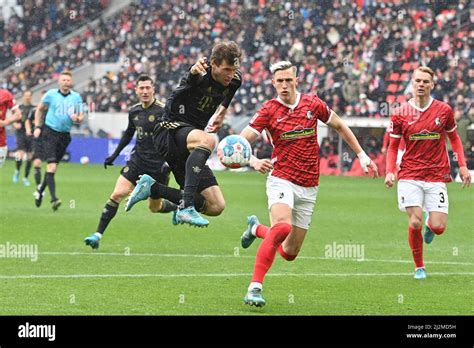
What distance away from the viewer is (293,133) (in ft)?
33.9

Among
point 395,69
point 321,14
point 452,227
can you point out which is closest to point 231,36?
point 321,14

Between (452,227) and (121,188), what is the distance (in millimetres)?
6860

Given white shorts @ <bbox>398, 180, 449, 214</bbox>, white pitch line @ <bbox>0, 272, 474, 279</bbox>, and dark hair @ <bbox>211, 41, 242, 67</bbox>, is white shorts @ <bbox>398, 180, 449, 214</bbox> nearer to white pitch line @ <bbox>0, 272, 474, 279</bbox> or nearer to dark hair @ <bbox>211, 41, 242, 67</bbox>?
white pitch line @ <bbox>0, 272, 474, 279</bbox>

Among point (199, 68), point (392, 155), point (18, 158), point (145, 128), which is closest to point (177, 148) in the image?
point (199, 68)

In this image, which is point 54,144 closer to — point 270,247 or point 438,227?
point 438,227

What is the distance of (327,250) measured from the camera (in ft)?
50.0

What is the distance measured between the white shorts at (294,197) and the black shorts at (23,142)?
62.1 feet

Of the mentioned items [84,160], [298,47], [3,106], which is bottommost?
[84,160]

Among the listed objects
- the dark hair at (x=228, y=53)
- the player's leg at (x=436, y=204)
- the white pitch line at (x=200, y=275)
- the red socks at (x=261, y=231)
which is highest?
the dark hair at (x=228, y=53)

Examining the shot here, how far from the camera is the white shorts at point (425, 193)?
1230 centimetres

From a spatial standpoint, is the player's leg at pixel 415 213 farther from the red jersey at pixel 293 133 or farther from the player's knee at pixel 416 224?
the red jersey at pixel 293 133

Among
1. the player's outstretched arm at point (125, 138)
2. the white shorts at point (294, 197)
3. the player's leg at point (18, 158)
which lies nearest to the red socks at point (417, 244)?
the white shorts at point (294, 197)

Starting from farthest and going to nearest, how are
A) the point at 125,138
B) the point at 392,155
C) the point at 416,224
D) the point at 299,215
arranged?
the point at 125,138 < the point at 392,155 < the point at 416,224 < the point at 299,215

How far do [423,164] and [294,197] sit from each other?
2566 mm
